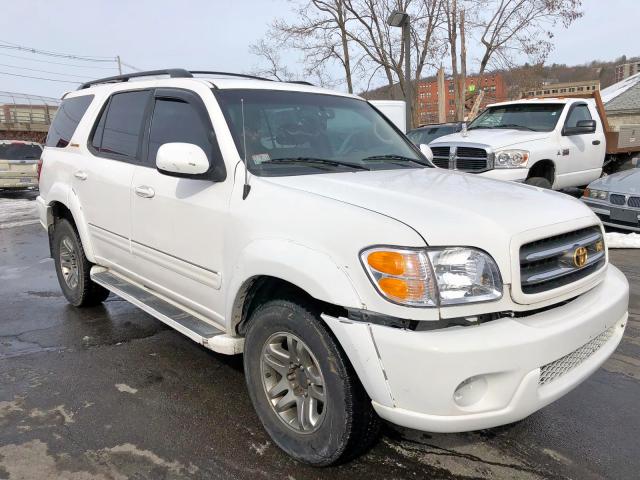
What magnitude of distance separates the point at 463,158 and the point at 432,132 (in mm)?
4454

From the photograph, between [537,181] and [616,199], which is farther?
[537,181]

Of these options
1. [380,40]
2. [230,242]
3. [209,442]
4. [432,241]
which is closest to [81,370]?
[209,442]

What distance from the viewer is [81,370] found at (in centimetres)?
374

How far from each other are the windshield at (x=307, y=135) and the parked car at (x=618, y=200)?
4.98 m

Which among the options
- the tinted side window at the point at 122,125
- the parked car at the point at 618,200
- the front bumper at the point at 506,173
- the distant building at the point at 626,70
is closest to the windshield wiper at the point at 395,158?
the tinted side window at the point at 122,125

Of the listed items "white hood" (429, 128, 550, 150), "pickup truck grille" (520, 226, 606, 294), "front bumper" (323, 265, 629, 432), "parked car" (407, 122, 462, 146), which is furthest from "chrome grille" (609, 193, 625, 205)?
"front bumper" (323, 265, 629, 432)

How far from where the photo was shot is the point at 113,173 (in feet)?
12.8

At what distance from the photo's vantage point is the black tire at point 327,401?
7.50 feet

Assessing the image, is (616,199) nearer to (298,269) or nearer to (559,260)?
(559,260)

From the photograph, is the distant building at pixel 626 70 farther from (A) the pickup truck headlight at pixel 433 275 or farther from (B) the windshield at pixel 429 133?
(A) the pickup truck headlight at pixel 433 275

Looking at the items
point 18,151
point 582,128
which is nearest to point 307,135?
point 582,128

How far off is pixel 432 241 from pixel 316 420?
1.04 m

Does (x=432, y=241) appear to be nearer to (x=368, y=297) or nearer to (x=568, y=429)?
(x=368, y=297)

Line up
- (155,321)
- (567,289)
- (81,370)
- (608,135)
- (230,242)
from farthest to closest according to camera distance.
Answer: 1. (608,135)
2. (155,321)
3. (81,370)
4. (230,242)
5. (567,289)
